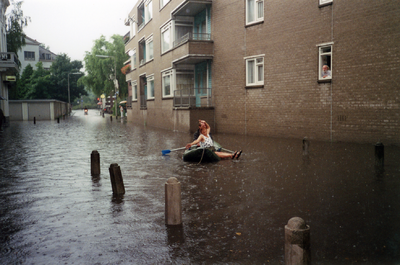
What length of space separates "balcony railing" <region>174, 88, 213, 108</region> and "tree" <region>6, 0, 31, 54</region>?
2473 cm

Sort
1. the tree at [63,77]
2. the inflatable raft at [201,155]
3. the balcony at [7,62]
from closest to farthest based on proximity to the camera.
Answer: the inflatable raft at [201,155], the balcony at [7,62], the tree at [63,77]

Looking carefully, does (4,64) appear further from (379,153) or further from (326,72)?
(379,153)

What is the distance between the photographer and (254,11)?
2002cm

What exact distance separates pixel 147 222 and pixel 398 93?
11.1 metres

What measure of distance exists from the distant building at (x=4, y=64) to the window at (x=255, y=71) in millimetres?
24744

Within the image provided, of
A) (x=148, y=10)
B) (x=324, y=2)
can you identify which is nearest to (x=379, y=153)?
(x=324, y=2)

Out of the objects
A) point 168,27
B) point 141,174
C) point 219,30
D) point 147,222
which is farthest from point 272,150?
point 168,27

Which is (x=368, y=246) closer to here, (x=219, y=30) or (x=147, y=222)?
(x=147, y=222)

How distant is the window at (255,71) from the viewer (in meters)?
19.9

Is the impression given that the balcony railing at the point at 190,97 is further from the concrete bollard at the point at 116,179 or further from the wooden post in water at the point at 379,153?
the concrete bollard at the point at 116,179

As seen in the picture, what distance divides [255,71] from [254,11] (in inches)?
119

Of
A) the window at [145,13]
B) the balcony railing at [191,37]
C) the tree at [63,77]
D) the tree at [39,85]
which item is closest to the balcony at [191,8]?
the balcony railing at [191,37]

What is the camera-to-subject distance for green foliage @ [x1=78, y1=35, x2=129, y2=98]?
62594 mm

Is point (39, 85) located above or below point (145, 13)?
below
